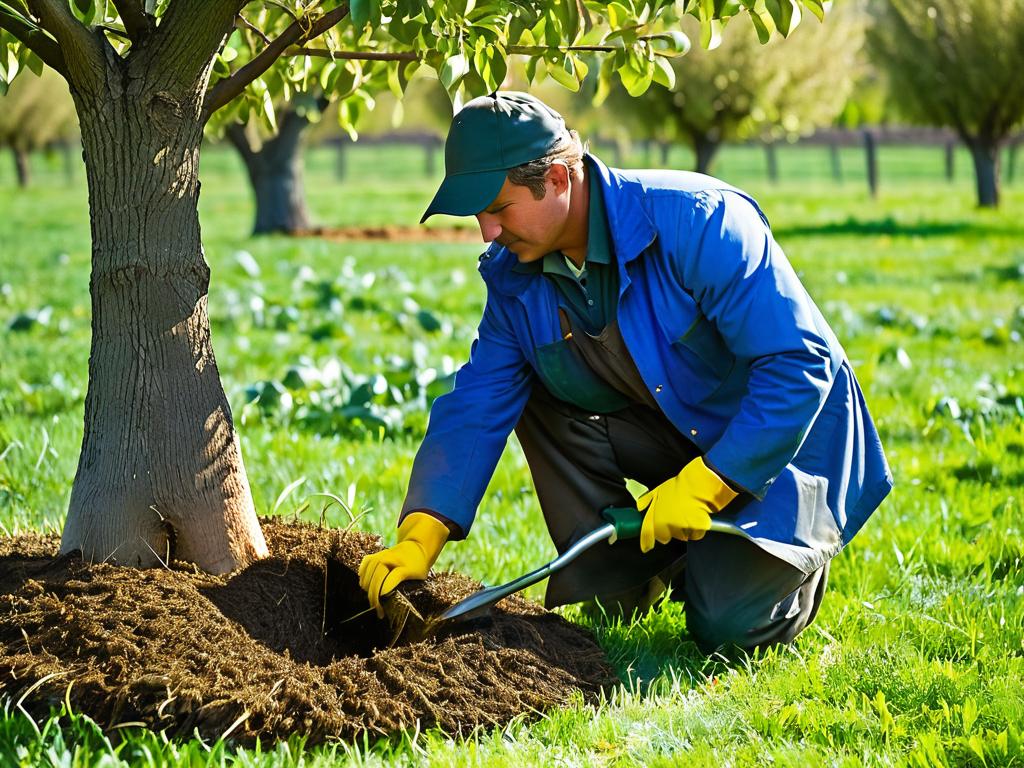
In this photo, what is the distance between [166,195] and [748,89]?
50.7 ft

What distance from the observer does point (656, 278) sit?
313 centimetres

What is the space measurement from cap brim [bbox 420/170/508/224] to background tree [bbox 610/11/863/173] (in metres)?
14.4

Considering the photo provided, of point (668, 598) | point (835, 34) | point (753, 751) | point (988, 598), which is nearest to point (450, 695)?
point (753, 751)

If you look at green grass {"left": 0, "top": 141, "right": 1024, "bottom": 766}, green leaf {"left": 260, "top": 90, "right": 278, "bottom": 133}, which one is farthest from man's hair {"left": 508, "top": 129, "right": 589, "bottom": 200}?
green grass {"left": 0, "top": 141, "right": 1024, "bottom": 766}

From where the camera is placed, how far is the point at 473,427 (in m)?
3.30

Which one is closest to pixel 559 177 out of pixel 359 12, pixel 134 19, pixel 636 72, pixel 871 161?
pixel 636 72

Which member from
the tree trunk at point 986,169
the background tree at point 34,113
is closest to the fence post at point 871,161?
the tree trunk at point 986,169

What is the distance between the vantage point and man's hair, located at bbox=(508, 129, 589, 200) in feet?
9.61

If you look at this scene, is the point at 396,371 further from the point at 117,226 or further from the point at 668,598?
the point at 117,226

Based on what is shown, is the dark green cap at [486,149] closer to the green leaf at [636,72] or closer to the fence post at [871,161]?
the green leaf at [636,72]

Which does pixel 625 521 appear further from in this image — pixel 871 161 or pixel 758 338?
pixel 871 161

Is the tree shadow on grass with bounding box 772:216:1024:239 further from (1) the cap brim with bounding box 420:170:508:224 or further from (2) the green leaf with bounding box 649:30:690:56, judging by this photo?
(1) the cap brim with bounding box 420:170:508:224

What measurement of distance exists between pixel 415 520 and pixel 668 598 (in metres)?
0.90

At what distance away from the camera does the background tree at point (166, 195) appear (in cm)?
289
